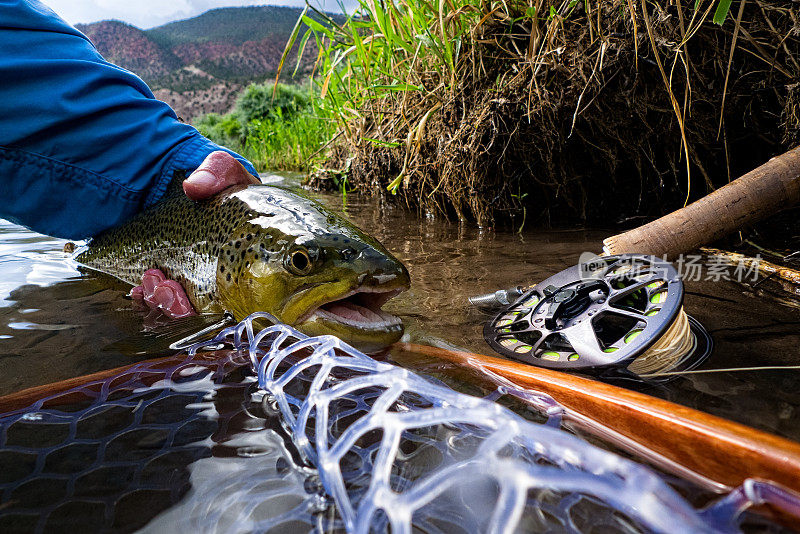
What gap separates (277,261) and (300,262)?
0.12 m

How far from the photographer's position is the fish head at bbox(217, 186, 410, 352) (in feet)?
5.60

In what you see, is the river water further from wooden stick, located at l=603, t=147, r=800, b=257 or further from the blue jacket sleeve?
the blue jacket sleeve

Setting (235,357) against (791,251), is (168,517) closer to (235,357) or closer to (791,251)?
(235,357)

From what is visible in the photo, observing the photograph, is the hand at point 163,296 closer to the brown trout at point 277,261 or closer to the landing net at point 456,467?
the brown trout at point 277,261

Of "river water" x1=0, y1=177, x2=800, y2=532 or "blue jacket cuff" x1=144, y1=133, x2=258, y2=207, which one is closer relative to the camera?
"river water" x1=0, y1=177, x2=800, y2=532

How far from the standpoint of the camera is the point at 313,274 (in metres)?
1.78

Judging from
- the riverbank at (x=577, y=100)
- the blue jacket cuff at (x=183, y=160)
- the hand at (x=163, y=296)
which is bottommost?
the hand at (x=163, y=296)

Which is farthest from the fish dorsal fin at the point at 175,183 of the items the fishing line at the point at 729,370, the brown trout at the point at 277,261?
the fishing line at the point at 729,370

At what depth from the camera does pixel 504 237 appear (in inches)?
138

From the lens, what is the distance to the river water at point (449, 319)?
1.31 m

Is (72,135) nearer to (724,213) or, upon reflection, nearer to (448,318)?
(448,318)

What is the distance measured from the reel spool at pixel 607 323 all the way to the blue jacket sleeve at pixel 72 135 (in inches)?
75.0

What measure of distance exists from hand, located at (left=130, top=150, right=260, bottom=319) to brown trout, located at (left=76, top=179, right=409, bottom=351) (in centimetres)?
5

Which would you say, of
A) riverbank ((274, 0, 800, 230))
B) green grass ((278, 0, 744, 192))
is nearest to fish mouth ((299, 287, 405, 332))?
riverbank ((274, 0, 800, 230))
